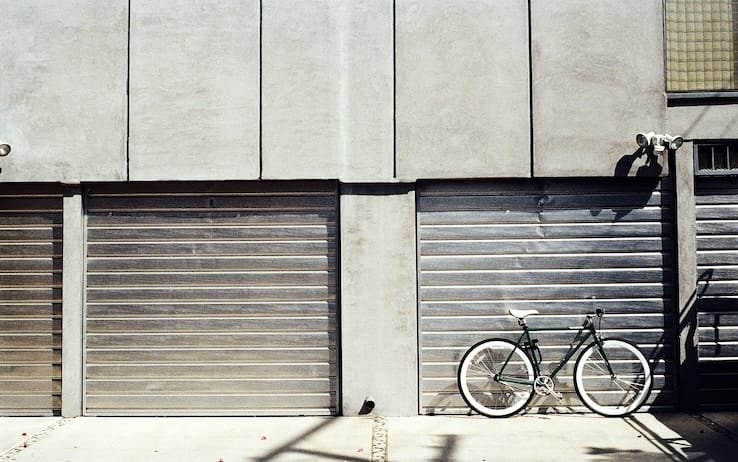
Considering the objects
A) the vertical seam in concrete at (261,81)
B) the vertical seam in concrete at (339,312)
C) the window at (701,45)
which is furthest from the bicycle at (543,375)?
the vertical seam in concrete at (261,81)

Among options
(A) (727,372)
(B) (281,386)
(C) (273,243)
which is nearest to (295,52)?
(C) (273,243)

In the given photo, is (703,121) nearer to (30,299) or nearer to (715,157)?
(715,157)

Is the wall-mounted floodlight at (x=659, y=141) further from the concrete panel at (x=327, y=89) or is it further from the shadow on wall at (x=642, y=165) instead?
the concrete panel at (x=327, y=89)

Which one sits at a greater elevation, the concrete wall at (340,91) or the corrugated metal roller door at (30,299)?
the concrete wall at (340,91)

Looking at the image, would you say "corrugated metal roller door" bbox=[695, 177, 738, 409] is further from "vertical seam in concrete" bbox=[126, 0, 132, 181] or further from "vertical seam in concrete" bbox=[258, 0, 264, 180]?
"vertical seam in concrete" bbox=[126, 0, 132, 181]

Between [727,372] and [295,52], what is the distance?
6.31 m

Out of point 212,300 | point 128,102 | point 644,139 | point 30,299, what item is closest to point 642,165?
point 644,139

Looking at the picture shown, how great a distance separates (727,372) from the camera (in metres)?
9.37

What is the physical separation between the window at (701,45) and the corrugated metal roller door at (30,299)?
24.9 ft

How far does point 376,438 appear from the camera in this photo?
8211mm

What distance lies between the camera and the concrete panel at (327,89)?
30.5 ft

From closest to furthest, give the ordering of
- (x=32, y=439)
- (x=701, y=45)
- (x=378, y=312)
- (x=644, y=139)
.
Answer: (x=32, y=439) < (x=644, y=139) < (x=378, y=312) < (x=701, y=45)

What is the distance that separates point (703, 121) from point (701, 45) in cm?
96

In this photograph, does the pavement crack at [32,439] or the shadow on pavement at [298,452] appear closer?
the shadow on pavement at [298,452]
